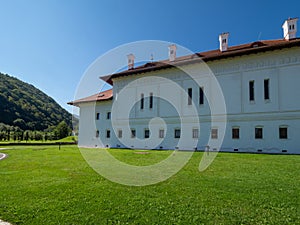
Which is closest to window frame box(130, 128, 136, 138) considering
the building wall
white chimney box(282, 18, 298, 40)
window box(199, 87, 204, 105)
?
the building wall

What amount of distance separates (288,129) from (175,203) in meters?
17.2

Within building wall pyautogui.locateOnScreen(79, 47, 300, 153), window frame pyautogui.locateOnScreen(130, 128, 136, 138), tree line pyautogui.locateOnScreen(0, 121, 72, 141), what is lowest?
tree line pyautogui.locateOnScreen(0, 121, 72, 141)

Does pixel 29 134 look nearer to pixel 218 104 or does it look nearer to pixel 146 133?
pixel 146 133

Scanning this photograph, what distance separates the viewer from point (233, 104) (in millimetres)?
20156

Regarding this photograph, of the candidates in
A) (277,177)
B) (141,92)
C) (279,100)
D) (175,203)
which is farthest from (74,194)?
Result: (141,92)

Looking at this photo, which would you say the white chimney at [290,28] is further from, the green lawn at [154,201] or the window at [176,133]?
the green lawn at [154,201]

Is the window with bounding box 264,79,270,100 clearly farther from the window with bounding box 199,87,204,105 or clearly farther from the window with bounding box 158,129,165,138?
the window with bounding box 158,129,165,138

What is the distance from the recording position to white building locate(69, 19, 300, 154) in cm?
1812

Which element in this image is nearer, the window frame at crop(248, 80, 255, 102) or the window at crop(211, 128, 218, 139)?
the window frame at crop(248, 80, 255, 102)

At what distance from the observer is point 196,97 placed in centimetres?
2203

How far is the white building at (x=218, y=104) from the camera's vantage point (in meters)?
18.1

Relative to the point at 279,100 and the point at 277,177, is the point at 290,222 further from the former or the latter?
the point at 279,100

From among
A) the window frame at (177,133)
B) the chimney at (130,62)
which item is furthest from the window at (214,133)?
the chimney at (130,62)

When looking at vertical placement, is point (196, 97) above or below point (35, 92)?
below
